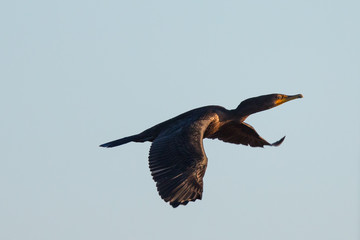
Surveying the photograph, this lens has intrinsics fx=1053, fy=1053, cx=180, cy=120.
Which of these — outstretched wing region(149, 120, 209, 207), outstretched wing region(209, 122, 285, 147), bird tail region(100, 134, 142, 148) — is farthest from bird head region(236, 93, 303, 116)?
bird tail region(100, 134, 142, 148)

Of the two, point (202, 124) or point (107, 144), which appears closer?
point (202, 124)

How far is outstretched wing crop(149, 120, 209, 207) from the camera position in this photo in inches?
722

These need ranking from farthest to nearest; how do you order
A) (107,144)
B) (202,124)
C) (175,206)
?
(107,144)
(202,124)
(175,206)

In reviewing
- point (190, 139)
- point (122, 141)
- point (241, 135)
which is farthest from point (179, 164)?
point (241, 135)

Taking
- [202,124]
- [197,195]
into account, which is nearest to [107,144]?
[202,124]

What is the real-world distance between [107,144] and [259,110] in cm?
318

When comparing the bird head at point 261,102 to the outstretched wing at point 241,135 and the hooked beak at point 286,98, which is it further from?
the outstretched wing at point 241,135

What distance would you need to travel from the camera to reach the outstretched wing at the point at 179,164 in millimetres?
18344

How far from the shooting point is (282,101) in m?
21.7

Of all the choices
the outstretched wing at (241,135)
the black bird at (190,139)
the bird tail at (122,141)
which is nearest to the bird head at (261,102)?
the black bird at (190,139)

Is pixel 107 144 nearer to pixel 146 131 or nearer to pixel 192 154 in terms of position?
pixel 146 131

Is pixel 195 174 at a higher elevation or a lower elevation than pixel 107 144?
lower

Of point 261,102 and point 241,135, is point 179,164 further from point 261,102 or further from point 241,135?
point 241,135

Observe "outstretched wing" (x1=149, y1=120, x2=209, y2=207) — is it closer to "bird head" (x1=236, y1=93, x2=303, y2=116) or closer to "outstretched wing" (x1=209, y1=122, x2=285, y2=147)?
Result: "bird head" (x1=236, y1=93, x2=303, y2=116)
